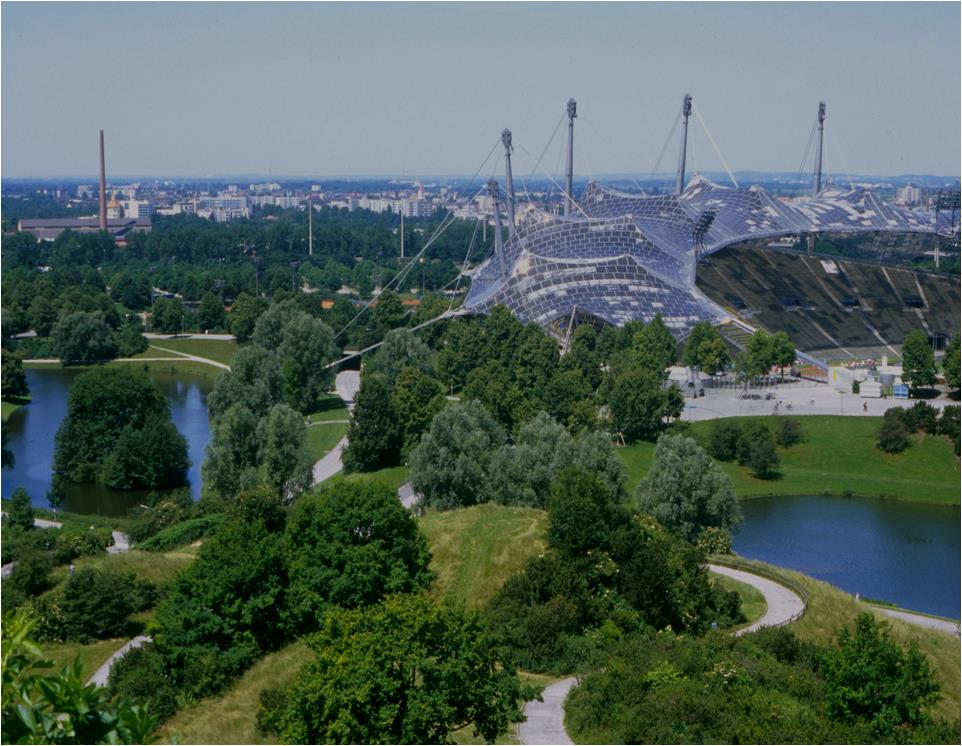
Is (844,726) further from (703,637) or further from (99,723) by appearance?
(99,723)

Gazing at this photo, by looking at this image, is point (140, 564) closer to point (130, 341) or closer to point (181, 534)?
point (181, 534)

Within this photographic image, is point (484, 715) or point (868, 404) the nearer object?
point (484, 715)

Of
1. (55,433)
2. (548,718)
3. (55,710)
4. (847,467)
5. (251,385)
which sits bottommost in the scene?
(55,433)

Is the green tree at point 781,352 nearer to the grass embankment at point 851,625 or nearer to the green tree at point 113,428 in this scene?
the green tree at point 113,428

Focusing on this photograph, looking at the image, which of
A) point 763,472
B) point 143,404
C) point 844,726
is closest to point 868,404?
point 763,472

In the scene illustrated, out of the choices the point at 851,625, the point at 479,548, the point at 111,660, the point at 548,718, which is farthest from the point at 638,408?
the point at 548,718

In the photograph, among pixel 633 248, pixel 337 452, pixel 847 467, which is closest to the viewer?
pixel 847 467
